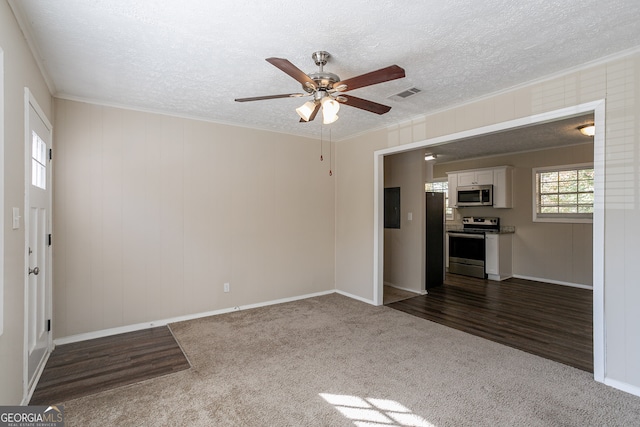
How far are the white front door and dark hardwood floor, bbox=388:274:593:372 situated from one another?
3959 mm

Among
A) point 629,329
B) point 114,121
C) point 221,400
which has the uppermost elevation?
point 114,121

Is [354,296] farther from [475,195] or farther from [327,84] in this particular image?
[475,195]

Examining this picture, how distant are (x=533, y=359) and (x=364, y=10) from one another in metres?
3.25

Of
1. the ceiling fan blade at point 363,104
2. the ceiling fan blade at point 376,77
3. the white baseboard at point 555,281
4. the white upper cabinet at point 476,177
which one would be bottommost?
the white baseboard at point 555,281

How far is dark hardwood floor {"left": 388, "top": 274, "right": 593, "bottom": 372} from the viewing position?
10.8 feet

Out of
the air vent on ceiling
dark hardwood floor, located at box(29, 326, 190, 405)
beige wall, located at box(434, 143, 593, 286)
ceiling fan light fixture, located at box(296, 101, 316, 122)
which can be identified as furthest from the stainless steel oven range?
dark hardwood floor, located at box(29, 326, 190, 405)

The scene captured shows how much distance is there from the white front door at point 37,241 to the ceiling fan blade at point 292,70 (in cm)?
175

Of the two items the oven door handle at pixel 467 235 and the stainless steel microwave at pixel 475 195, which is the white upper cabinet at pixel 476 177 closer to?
the stainless steel microwave at pixel 475 195

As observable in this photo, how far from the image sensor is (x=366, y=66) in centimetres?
270

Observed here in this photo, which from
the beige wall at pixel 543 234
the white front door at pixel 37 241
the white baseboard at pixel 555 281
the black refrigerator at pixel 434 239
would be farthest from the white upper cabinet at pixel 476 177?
the white front door at pixel 37 241

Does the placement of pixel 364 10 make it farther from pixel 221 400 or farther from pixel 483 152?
pixel 483 152

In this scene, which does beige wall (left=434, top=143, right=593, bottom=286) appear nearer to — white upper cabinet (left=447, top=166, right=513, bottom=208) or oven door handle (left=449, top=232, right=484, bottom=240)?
white upper cabinet (left=447, top=166, right=513, bottom=208)

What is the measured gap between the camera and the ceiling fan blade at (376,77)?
210 centimetres

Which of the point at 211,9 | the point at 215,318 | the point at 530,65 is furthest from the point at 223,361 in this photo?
the point at 530,65
